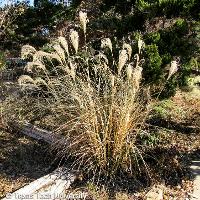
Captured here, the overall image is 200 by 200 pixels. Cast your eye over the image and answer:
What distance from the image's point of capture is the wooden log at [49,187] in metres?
4.24

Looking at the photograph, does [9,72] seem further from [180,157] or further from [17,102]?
[180,157]

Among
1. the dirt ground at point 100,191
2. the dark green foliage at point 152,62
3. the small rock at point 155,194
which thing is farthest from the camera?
the dark green foliage at point 152,62

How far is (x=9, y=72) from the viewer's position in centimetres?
929

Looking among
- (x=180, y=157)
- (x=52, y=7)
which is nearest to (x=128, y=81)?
(x=180, y=157)

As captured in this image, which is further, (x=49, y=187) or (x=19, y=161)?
(x=19, y=161)

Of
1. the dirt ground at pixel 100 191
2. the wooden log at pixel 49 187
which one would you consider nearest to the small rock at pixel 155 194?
the dirt ground at pixel 100 191

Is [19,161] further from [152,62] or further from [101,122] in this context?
[152,62]

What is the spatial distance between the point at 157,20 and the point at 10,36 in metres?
5.88

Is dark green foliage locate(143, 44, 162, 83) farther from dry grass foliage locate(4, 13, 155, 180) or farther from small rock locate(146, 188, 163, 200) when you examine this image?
small rock locate(146, 188, 163, 200)

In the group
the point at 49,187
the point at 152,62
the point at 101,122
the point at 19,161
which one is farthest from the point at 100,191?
the point at 152,62

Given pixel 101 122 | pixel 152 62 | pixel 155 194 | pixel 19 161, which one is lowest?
pixel 155 194

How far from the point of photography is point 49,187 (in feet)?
14.7

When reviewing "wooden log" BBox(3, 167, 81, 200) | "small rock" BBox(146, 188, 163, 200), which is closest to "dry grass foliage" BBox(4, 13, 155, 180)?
"wooden log" BBox(3, 167, 81, 200)

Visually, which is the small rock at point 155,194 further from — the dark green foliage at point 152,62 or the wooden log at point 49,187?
the dark green foliage at point 152,62
